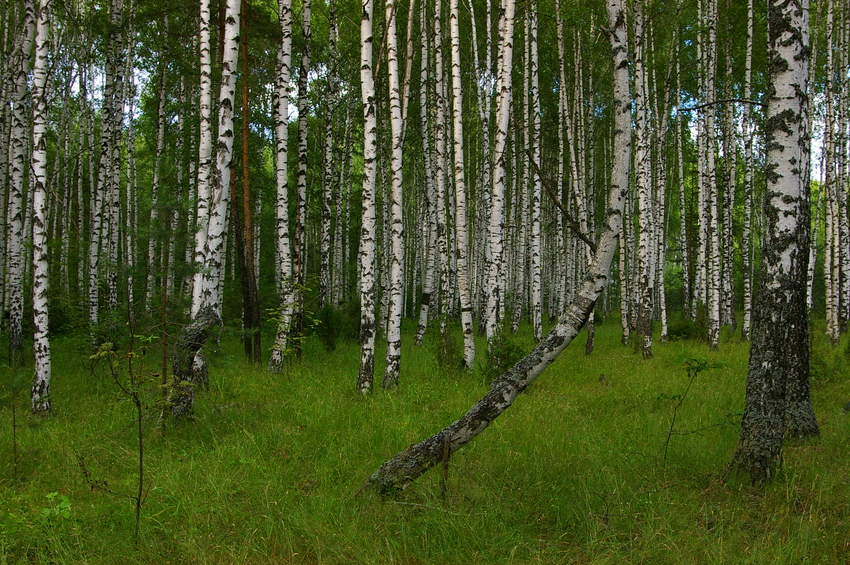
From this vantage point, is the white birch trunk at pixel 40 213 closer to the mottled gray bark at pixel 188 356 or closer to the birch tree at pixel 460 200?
the mottled gray bark at pixel 188 356

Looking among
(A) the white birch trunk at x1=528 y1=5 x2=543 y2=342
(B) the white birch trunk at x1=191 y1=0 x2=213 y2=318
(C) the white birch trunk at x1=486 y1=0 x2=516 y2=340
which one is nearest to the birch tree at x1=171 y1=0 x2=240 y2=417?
(B) the white birch trunk at x1=191 y1=0 x2=213 y2=318

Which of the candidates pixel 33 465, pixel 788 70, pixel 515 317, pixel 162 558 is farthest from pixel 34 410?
pixel 515 317

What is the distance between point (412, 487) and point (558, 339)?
5.24 feet

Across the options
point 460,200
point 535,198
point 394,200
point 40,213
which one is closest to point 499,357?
point 394,200

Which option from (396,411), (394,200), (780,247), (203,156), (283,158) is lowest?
(396,411)

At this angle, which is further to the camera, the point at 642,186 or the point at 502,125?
the point at 642,186

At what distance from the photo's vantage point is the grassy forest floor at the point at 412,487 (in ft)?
10.6

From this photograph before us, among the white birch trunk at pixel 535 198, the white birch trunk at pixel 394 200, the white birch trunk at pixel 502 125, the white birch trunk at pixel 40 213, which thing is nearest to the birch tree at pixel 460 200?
the white birch trunk at pixel 502 125

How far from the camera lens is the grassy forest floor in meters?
3.23

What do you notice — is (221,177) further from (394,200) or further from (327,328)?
(327,328)

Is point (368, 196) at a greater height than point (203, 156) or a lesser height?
lesser

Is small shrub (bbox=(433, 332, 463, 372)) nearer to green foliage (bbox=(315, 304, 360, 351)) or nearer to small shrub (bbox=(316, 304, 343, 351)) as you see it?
green foliage (bbox=(315, 304, 360, 351))

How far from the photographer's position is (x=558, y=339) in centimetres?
355

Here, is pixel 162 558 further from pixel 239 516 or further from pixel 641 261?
pixel 641 261
